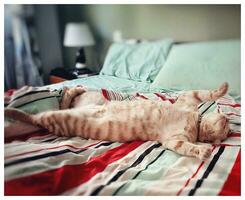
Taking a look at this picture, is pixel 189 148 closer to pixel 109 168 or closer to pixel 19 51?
pixel 109 168

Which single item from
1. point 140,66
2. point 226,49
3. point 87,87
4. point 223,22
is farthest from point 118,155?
point 223,22

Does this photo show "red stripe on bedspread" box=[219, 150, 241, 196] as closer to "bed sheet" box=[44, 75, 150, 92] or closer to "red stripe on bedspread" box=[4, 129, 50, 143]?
"bed sheet" box=[44, 75, 150, 92]

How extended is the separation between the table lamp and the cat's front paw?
1.65 ft

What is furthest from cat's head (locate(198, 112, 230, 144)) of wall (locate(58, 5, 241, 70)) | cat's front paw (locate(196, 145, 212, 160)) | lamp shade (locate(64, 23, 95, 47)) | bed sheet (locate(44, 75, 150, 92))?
lamp shade (locate(64, 23, 95, 47))

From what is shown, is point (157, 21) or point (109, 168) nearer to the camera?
point (109, 168)

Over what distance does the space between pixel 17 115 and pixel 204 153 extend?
1.93 ft

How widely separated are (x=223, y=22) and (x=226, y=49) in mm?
157

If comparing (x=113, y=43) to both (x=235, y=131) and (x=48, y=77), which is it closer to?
(x=48, y=77)

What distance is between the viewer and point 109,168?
2.79 feet

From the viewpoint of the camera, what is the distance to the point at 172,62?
1.25 m

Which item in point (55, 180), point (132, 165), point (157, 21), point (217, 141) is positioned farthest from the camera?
point (157, 21)

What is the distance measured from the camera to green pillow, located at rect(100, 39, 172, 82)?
1.11 m

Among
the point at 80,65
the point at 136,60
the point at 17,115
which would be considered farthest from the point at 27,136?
the point at 136,60

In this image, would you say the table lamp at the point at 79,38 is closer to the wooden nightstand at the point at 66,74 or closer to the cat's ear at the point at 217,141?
the wooden nightstand at the point at 66,74
